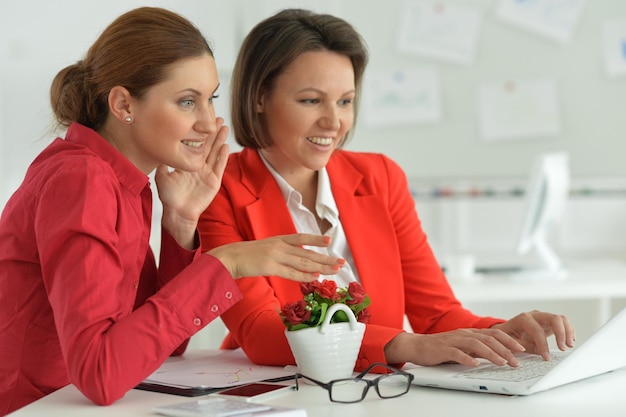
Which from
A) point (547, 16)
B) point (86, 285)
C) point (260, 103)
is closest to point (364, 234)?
point (260, 103)

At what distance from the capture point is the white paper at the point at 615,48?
4074 millimetres

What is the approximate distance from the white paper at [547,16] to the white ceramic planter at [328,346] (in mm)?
3003

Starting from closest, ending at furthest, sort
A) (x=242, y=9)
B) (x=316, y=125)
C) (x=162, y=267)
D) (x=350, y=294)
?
(x=350, y=294) < (x=162, y=267) < (x=316, y=125) < (x=242, y=9)

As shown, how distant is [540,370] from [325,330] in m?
0.34

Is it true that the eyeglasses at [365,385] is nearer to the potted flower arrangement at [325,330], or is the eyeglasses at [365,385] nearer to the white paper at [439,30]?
the potted flower arrangement at [325,330]

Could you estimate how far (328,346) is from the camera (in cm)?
140

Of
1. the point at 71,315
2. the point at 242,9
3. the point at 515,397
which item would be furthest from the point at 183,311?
the point at 242,9

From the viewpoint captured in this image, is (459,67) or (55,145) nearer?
(55,145)

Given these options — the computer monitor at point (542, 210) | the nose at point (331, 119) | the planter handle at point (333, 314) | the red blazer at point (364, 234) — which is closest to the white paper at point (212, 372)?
the red blazer at point (364, 234)

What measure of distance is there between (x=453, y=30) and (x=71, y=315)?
3149mm

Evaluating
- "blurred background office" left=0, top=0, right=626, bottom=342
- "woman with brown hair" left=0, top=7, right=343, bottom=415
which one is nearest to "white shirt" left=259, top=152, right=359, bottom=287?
"woman with brown hair" left=0, top=7, right=343, bottom=415

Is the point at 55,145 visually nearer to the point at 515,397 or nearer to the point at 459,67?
the point at 515,397

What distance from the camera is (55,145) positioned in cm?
152

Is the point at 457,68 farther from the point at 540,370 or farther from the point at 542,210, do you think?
the point at 540,370
